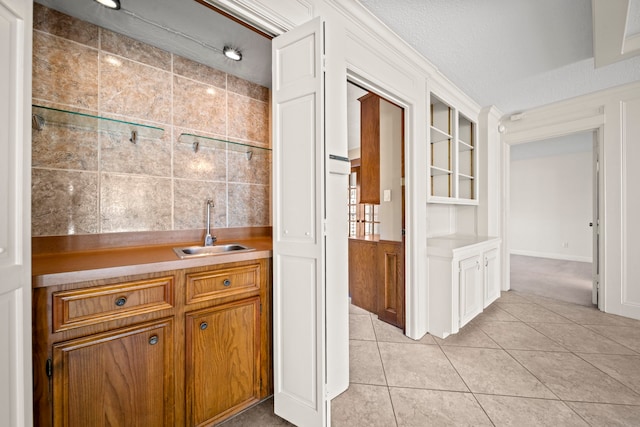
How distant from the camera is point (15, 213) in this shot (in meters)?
0.79

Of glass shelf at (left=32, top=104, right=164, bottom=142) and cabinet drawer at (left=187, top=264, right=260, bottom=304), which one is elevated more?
glass shelf at (left=32, top=104, right=164, bottom=142)

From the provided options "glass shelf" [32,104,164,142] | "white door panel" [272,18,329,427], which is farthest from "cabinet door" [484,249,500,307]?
"glass shelf" [32,104,164,142]

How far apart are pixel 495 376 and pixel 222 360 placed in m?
1.87

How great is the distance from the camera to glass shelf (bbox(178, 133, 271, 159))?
76.6 inches

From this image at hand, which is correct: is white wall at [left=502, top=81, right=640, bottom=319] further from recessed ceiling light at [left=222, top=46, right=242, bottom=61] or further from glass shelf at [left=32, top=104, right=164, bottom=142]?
glass shelf at [left=32, top=104, right=164, bottom=142]

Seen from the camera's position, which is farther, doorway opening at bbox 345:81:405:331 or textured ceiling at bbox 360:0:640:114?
doorway opening at bbox 345:81:405:331

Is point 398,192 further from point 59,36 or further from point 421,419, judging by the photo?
point 59,36

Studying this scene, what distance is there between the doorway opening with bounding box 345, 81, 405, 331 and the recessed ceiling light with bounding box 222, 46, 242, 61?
1024 millimetres

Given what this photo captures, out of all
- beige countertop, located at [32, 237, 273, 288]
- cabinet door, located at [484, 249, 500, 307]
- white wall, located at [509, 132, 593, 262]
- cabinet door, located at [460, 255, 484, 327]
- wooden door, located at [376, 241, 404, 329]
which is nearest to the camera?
beige countertop, located at [32, 237, 273, 288]

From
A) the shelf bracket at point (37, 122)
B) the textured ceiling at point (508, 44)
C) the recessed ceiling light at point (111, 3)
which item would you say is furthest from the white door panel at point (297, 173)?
the shelf bracket at point (37, 122)

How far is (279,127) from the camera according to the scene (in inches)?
56.7

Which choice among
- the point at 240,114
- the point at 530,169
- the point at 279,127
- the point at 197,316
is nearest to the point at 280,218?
the point at 279,127

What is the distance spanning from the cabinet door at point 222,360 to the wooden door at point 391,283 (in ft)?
5.09

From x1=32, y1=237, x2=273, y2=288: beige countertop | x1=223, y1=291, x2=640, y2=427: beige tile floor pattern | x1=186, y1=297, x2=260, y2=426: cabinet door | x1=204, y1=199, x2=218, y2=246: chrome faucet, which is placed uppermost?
x1=204, y1=199, x2=218, y2=246: chrome faucet
